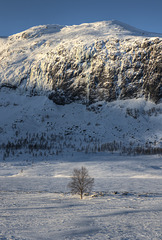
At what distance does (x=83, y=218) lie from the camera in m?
23.5

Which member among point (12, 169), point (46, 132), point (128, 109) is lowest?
point (12, 169)

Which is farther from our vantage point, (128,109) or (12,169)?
(128,109)

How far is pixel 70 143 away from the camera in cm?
16888

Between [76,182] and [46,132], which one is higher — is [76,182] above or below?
below

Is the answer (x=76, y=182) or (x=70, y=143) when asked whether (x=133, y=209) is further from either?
(x=70, y=143)

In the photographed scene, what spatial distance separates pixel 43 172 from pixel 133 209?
209 feet

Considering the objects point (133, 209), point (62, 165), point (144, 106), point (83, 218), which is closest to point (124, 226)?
point (83, 218)

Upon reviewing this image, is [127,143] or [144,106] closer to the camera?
[127,143]

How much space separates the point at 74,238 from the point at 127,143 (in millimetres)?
154664

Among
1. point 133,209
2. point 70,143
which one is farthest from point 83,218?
point 70,143

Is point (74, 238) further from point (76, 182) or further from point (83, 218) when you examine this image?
point (76, 182)

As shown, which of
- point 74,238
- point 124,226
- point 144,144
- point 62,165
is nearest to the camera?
point 74,238

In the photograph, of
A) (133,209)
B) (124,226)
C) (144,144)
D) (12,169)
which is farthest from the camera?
(144,144)

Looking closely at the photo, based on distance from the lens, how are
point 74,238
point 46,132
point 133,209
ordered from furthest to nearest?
1. point 46,132
2. point 133,209
3. point 74,238
